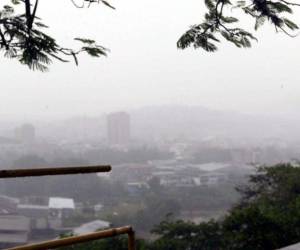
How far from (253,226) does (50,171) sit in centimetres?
634

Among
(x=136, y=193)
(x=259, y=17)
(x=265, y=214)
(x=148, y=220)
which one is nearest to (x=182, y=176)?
(x=136, y=193)

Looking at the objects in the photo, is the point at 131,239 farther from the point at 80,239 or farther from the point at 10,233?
the point at 10,233

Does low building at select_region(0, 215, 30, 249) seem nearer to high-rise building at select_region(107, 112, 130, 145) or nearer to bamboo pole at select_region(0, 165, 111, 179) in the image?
bamboo pole at select_region(0, 165, 111, 179)

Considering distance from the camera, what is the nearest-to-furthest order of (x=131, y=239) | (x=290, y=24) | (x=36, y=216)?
(x=131, y=239) → (x=290, y=24) → (x=36, y=216)

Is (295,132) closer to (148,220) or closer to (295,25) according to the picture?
(148,220)

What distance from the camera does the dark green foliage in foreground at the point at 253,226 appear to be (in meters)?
7.38

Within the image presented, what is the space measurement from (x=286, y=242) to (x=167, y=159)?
26153 mm

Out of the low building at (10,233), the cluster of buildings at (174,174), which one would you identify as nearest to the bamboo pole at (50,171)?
the low building at (10,233)

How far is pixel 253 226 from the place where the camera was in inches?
297

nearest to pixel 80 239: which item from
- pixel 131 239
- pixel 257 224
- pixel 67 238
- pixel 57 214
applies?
pixel 67 238

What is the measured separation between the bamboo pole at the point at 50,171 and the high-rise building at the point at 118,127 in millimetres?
29855

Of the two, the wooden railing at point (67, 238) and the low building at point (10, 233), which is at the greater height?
the wooden railing at point (67, 238)

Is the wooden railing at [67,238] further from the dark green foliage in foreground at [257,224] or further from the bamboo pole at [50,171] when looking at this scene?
the dark green foliage in foreground at [257,224]

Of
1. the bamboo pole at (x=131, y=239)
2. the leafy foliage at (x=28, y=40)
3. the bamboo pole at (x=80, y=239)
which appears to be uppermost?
the leafy foliage at (x=28, y=40)
